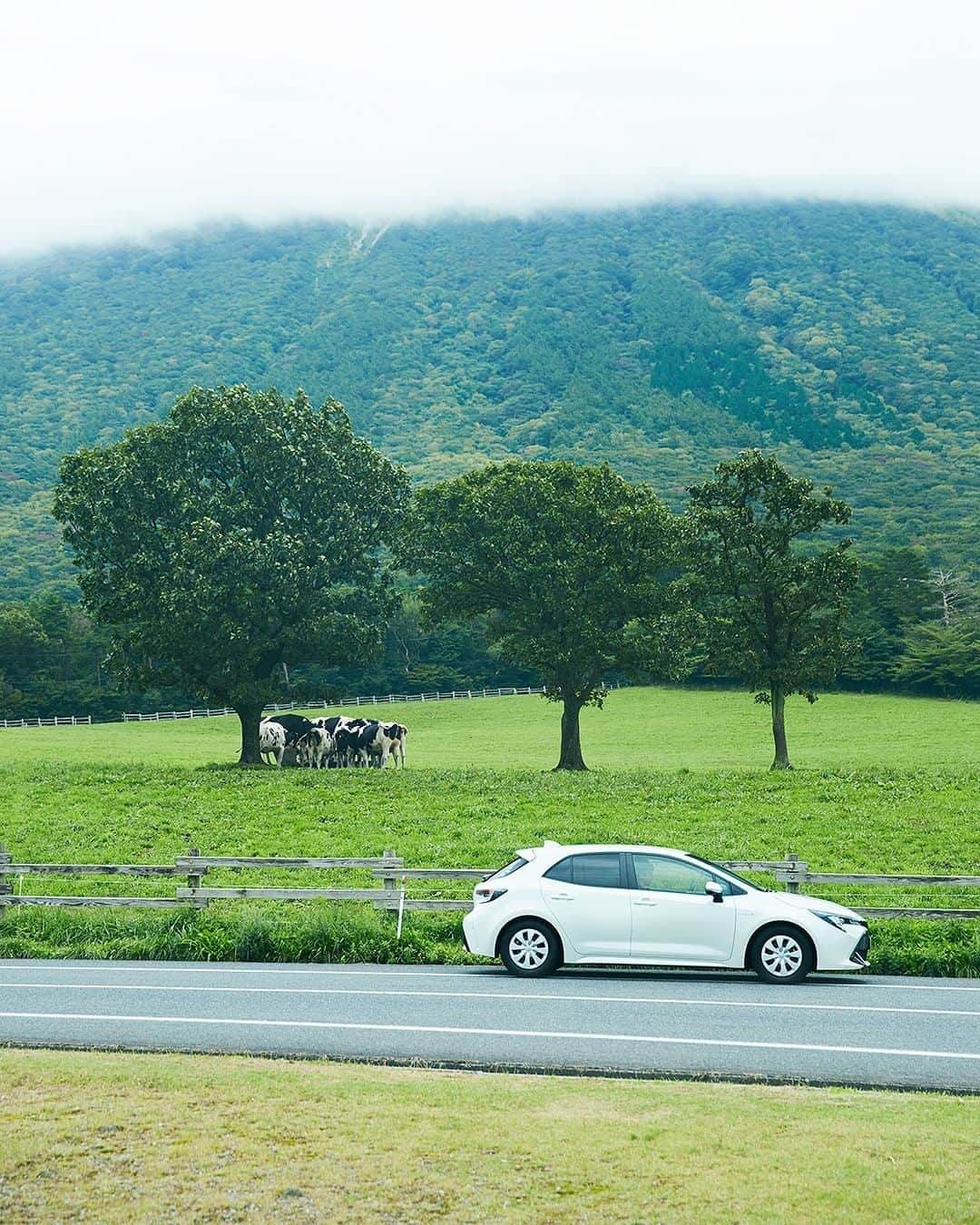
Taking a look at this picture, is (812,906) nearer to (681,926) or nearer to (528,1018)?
(681,926)

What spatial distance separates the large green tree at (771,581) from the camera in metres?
50.3

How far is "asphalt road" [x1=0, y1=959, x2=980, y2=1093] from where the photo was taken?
13.1 m

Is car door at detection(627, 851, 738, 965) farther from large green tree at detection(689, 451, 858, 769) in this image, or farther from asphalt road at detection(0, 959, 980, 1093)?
large green tree at detection(689, 451, 858, 769)

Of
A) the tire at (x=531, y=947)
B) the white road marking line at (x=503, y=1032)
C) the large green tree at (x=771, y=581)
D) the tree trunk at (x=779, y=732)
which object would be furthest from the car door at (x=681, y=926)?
the tree trunk at (x=779, y=732)

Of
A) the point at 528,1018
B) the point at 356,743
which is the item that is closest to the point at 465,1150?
the point at 528,1018

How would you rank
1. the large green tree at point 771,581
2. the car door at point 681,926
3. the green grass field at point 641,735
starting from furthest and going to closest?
the green grass field at point 641,735 → the large green tree at point 771,581 → the car door at point 681,926

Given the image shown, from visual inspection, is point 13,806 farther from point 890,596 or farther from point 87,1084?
point 890,596

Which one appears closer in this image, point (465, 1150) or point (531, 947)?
point (465, 1150)

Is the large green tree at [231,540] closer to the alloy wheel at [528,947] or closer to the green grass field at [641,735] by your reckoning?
the green grass field at [641,735]

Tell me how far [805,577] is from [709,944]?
33750 mm

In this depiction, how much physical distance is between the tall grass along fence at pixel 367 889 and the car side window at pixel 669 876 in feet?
9.42

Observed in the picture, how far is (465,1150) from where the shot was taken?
31.1 ft

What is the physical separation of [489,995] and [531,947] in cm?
181

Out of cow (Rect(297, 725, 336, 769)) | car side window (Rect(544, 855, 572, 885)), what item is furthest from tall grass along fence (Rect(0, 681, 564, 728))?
car side window (Rect(544, 855, 572, 885))
